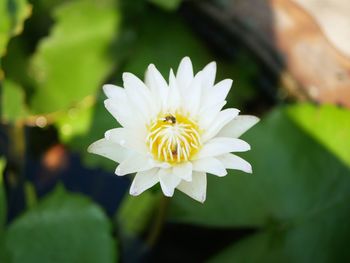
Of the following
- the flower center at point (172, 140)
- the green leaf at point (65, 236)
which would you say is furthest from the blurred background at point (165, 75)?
the flower center at point (172, 140)

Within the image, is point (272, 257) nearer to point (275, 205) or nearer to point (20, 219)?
point (275, 205)

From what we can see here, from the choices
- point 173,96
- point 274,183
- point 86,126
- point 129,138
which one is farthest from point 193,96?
point 86,126

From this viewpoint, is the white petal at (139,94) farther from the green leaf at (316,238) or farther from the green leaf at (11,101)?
the green leaf at (11,101)

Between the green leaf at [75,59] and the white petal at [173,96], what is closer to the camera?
the white petal at [173,96]

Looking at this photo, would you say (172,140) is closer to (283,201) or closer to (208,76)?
(208,76)

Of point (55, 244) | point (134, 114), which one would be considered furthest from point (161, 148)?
point (55, 244)

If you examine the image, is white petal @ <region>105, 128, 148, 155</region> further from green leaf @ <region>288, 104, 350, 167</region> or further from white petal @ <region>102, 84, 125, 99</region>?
green leaf @ <region>288, 104, 350, 167</region>

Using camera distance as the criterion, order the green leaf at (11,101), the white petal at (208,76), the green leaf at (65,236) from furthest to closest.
→ 1. the green leaf at (11,101)
2. the green leaf at (65,236)
3. the white petal at (208,76)
